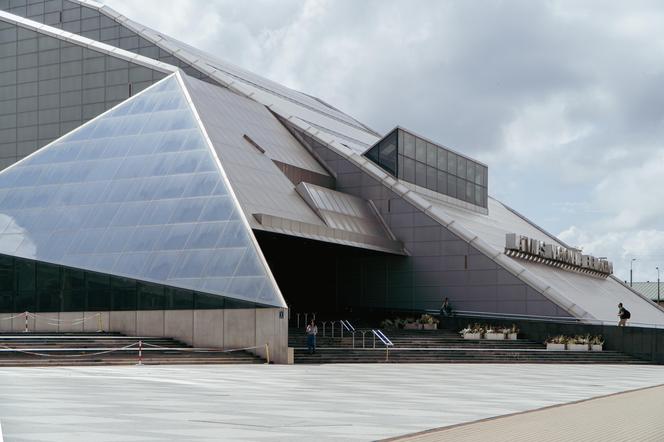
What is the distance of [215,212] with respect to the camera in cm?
4234

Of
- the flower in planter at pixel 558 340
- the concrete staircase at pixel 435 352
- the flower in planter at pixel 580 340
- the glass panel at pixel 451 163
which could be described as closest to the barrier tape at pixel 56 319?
the concrete staircase at pixel 435 352

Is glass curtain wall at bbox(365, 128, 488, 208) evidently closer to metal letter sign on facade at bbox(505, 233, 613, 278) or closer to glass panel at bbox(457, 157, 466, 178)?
glass panel at bbox(457, 157, 466, 178)

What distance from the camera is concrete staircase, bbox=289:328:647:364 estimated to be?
39719mm

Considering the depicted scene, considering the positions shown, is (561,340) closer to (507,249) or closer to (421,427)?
(507,249)

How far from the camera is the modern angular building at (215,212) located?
41.4 metres

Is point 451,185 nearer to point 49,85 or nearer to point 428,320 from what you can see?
point 428,320

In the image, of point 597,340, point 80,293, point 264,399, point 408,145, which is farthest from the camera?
point 408,145

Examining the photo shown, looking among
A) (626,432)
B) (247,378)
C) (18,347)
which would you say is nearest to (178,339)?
(18,347)

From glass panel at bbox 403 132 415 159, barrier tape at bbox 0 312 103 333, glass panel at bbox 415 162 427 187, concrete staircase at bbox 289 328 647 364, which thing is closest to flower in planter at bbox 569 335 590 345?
concrete staircase at bbox 289 328 647 364

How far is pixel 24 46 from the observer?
63688 millimetres

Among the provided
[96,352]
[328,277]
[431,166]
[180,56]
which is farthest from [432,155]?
[96,352]

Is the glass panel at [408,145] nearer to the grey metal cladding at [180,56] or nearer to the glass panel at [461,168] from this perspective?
the grey metal cladding at [180,56]

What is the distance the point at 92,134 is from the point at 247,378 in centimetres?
2695

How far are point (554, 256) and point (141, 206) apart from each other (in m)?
28.7
